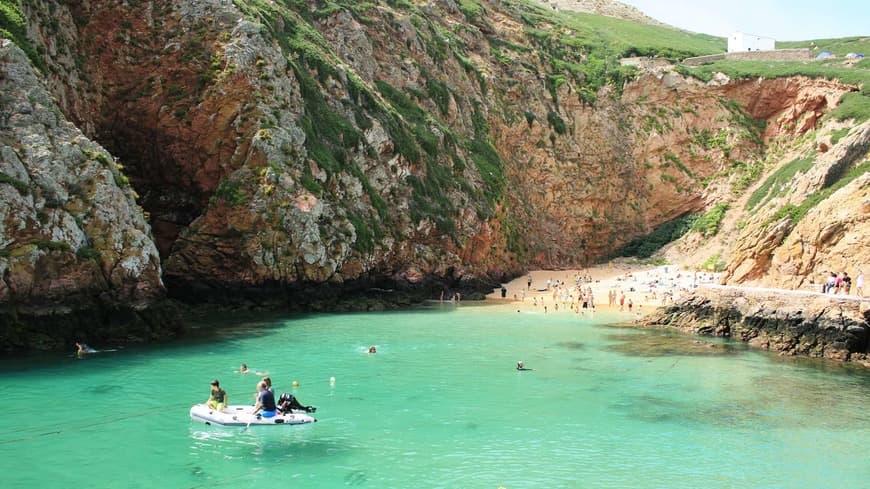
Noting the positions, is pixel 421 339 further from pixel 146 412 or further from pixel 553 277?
pixel 553 277

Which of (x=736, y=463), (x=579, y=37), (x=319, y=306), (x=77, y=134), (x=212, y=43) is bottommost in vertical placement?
(x=736, y=463)

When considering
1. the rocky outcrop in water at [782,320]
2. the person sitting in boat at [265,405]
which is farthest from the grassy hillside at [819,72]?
the person sitting in boat at [265,405]

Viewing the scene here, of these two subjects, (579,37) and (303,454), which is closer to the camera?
(303,454)

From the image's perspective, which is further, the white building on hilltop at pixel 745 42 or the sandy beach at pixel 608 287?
the white building on hilltop at pixel 745 42

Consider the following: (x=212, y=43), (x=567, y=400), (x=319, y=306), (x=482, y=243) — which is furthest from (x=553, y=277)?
(x=567, y=400)

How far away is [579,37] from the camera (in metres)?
90.0

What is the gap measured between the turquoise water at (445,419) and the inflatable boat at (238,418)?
248 mm

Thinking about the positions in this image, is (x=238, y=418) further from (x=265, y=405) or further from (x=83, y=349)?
(x=83, y=349)

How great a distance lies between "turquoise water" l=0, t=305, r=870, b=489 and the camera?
15805 millimetres

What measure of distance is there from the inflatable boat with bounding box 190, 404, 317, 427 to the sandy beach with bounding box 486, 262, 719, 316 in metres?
31.1

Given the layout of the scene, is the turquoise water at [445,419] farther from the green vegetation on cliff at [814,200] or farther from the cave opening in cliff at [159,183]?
the cave opening in cliff at [159,183]

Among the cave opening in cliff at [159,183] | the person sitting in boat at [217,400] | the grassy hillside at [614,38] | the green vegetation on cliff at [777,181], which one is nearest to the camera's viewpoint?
the person sitting in boat at [217,400]

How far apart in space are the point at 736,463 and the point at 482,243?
40760mm

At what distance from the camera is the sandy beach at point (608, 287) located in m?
50.3
